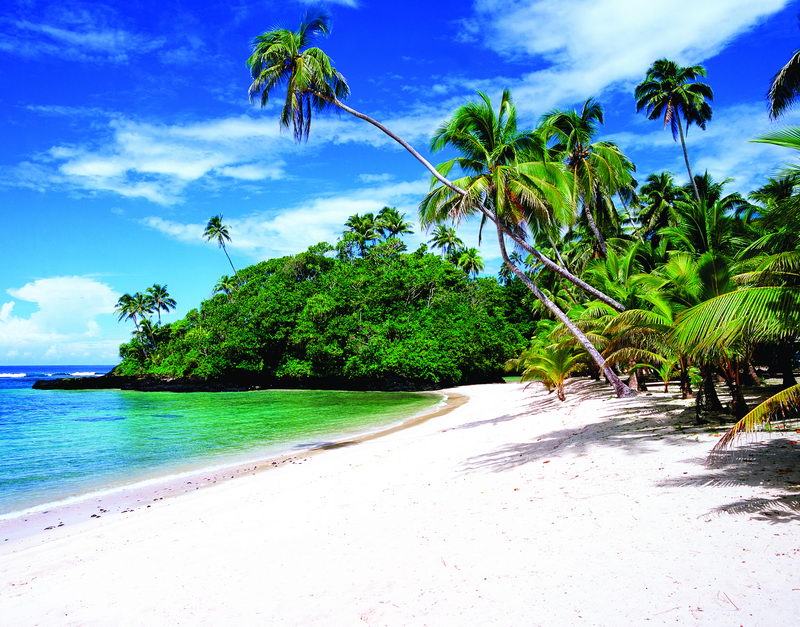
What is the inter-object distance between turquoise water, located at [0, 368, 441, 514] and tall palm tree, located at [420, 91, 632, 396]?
8.13m

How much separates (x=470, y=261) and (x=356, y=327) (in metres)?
25.1

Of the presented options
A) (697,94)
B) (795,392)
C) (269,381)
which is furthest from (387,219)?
(795,392)

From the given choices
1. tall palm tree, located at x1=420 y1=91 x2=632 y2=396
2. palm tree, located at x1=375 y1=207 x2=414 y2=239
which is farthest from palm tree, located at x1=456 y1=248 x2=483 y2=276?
tall palm tree, located at x1=420 y1=91 x2=632 y2=396

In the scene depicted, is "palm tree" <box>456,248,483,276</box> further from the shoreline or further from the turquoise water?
the shoreline

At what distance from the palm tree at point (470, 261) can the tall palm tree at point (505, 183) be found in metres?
43.4

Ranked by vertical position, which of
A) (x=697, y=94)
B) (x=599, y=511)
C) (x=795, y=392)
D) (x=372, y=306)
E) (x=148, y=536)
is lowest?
(x=148, y=536)

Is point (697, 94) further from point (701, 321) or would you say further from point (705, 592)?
point (705, 592)

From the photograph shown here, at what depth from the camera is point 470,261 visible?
197 ft

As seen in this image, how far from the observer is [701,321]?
5.35 meters

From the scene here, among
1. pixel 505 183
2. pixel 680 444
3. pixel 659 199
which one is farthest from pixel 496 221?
pixel 659 199

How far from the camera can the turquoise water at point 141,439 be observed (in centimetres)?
1117

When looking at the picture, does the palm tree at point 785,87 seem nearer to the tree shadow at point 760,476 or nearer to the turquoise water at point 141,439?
the tree shadow at point 760,476

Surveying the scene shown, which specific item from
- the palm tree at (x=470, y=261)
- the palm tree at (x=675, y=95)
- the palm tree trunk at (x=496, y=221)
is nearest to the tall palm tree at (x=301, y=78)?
the palm tree trunk at (x=496, y=221)

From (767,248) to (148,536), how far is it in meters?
11.0
